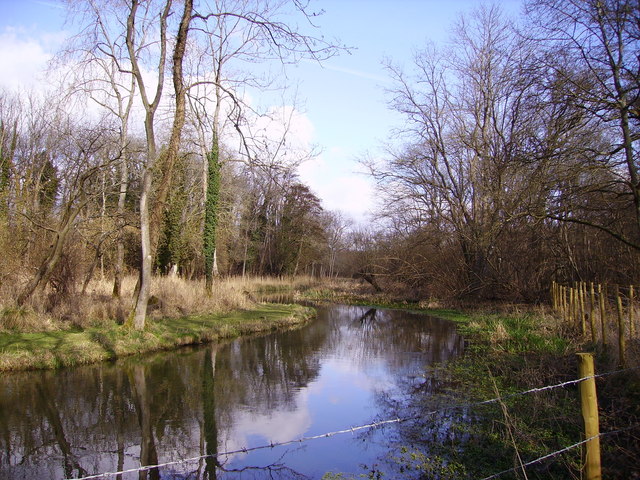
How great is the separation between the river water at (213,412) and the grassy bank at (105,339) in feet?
1.33

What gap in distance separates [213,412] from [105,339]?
5227mm

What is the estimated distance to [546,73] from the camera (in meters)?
9.94

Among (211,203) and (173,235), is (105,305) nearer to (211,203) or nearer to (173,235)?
(211,203)

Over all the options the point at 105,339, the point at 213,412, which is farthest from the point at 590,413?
the point at 105,339

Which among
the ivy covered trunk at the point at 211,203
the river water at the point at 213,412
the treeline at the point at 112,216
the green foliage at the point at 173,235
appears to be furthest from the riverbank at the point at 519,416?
the green foliage at the point at 173,235

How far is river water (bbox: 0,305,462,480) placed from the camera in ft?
20.1

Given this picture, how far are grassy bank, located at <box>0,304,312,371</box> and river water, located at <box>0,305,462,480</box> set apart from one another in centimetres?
40

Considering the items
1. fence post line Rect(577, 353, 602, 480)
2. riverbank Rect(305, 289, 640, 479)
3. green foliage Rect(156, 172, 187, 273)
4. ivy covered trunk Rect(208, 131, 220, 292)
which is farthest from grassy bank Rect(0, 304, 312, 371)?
green foliage Rect(156, 172, 187, 273)

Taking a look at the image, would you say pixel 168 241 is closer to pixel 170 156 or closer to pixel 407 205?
pixel 407 205

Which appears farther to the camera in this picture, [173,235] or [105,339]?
[173,235]

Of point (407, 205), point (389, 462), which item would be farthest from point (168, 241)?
point (389, 462)

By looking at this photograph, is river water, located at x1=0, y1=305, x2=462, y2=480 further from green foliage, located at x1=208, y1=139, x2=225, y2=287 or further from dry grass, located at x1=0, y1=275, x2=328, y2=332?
green foliage, located at x1=208, y1=139, x2=225, y2=287

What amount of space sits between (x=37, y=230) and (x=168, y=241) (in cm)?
1208

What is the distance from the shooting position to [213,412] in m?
8.14
